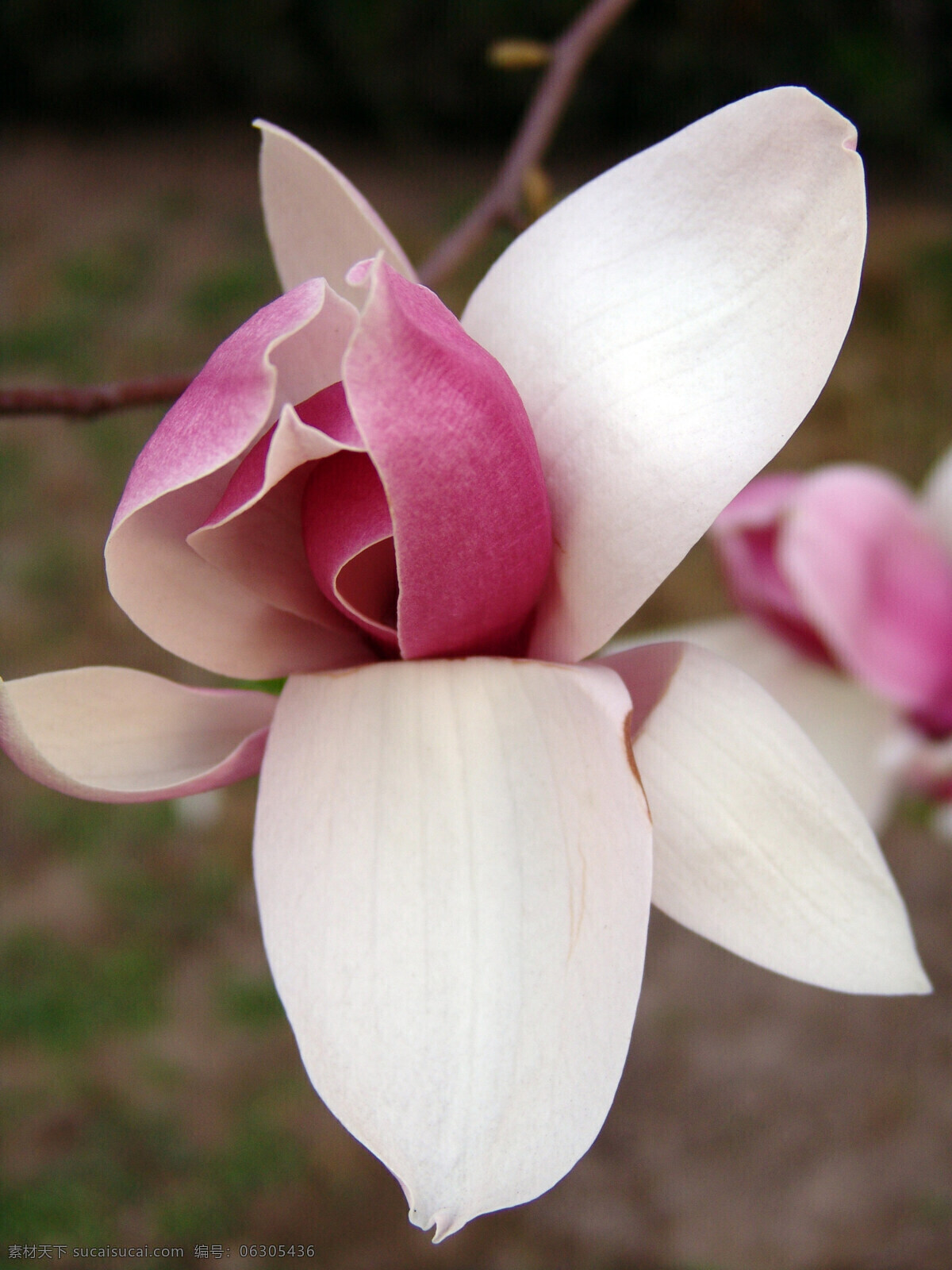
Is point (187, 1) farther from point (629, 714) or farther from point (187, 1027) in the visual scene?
point (629, 714)

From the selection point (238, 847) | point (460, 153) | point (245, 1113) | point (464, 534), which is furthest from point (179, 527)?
point (460, 153)

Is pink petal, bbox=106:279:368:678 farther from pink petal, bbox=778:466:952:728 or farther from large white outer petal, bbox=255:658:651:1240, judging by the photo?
pink petal, bbox=778:466:952:728

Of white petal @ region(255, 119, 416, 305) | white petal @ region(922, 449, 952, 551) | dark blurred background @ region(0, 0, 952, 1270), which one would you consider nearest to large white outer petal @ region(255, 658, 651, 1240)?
white petal @ region(255, 119, 416, 305)

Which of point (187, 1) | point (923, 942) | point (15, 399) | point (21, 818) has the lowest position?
point (21, 818)

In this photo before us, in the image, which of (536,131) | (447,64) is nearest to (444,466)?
(536,131)

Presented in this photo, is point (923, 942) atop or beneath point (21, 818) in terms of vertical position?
atop

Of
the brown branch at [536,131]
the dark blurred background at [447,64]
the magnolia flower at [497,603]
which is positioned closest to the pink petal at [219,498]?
the magnolia flower at [497,603]
